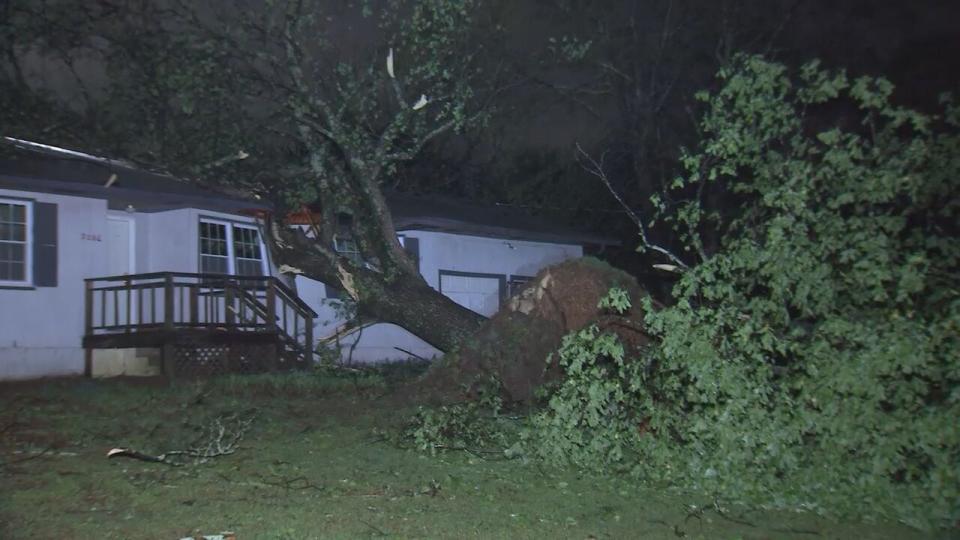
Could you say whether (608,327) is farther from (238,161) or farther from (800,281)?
(238,161)

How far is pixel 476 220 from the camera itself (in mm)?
20984

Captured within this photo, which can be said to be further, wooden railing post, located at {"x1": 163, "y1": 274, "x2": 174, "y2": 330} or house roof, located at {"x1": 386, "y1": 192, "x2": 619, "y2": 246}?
house roof, located at {"x1": 386, "y1": 192, "x2": 619, "y2": 246}

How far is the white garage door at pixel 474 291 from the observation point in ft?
66.6

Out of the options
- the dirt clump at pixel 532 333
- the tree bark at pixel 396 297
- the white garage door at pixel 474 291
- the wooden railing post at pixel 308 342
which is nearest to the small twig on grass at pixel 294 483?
the dirt clump at pixel 532 333

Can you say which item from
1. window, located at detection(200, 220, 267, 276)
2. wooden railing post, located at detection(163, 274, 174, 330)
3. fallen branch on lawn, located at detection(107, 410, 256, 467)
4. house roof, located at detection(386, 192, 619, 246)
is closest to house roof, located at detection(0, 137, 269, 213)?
window, located at detection(200, 220, 267, 276)

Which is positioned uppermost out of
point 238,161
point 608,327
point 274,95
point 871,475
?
point 274,95

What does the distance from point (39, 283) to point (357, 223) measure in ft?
15.7

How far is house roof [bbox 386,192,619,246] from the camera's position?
1911 cm

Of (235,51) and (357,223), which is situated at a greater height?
(235,51)

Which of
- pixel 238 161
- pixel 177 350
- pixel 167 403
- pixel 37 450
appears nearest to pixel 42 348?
pixel 177 350

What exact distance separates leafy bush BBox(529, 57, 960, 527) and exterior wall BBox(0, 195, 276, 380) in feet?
29.1

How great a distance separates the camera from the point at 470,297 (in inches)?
826

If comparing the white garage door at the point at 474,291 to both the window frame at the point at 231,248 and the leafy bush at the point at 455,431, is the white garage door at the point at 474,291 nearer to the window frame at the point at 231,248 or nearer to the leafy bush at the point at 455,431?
the window frame at the point at 231,248

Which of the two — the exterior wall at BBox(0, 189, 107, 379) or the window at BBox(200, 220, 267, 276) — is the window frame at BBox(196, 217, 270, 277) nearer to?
the window at BBox(200, 220, 267, 276)
